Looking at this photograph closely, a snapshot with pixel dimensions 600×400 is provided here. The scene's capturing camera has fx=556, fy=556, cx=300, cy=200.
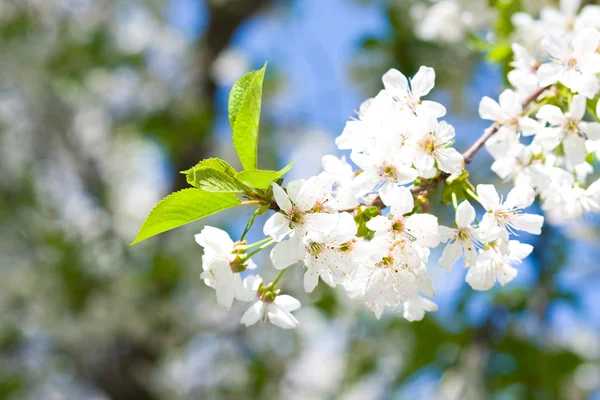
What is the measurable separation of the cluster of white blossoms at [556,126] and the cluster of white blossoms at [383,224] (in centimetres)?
9

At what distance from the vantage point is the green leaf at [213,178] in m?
0.70

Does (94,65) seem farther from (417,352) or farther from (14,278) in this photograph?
(417,352)

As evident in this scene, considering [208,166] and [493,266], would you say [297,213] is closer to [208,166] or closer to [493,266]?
[208,166]

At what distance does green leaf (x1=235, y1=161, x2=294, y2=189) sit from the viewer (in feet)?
2.21

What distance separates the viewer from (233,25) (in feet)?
13.5

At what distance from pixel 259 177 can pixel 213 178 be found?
0.23 ft

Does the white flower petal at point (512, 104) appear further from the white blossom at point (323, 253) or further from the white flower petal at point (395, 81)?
the white blossom at point (323, 253)

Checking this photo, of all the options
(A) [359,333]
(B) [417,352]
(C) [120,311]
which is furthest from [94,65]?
(B) [417,352]

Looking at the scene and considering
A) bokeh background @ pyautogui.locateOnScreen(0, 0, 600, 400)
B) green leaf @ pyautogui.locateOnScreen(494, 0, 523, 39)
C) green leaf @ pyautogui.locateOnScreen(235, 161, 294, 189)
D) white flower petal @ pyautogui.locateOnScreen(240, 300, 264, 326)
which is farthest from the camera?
bokeh background @ pyautogui.locateOnScreen(0, 0, 600, 400)

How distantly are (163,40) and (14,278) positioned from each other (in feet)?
7.97

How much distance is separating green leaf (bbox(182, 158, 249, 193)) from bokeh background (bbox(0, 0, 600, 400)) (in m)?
1.77

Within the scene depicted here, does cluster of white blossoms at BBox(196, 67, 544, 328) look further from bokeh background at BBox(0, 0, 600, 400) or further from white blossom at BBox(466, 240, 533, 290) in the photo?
bokeh background at BBox(0, 0, 600, 400)

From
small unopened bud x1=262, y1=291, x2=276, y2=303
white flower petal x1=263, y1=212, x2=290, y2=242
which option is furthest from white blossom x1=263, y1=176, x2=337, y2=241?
small unopened bud x1=262, y1=291, x2=276, y2=303

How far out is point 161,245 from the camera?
363 centimetres
